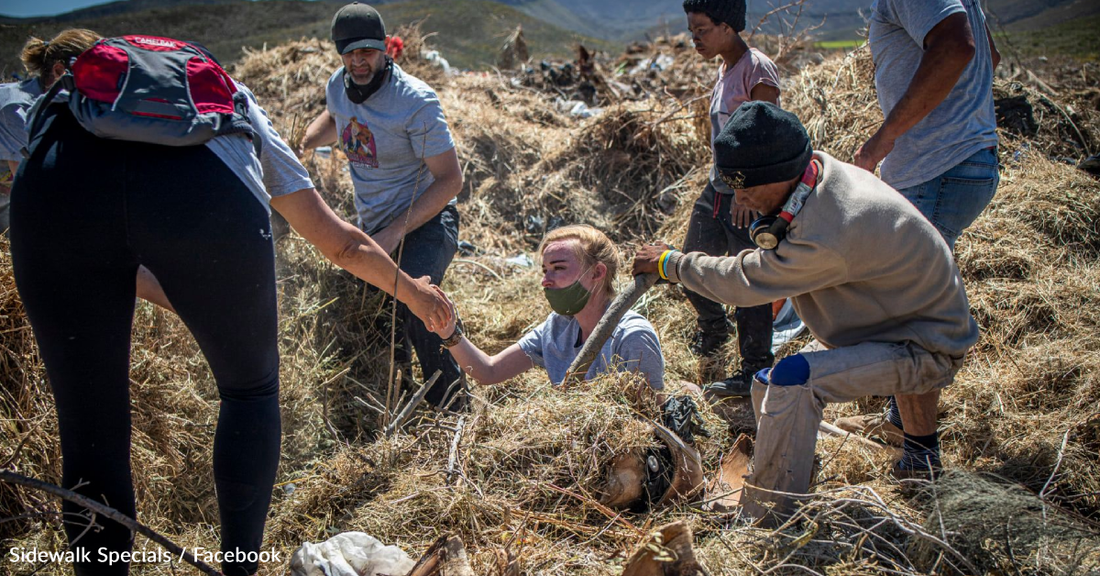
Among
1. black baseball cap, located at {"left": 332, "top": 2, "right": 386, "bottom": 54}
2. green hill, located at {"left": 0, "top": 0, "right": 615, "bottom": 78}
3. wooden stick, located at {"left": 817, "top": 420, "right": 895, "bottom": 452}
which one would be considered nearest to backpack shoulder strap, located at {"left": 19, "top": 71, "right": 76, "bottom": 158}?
black baseball cap, located at {"left": 332, "top": 2, "right": 386, "bottom": 54}

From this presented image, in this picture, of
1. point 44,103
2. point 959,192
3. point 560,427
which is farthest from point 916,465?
point 44,103

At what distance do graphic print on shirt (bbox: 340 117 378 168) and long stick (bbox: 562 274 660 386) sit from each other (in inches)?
65.8

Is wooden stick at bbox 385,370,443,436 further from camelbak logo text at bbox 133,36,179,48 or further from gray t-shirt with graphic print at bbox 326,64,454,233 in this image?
camelbak logo text at bbox 133,36,179,48

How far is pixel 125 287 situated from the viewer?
5.44 ft

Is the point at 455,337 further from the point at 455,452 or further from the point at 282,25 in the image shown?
the point at 282,25

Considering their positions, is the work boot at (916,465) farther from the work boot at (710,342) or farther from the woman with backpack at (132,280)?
the woman with backpack at (132,280)

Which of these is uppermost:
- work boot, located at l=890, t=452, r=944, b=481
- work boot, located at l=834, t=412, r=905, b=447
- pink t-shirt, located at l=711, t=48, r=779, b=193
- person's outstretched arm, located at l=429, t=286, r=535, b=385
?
pink t-shirt, located at l=711, t=48, r=779, b=193

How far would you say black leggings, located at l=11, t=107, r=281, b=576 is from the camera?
1.54 metres

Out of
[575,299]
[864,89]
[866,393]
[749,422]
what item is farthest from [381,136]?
[864,89]

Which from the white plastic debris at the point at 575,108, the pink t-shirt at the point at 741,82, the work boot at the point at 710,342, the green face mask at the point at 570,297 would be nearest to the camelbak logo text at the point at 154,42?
the green face mask at the point at 570,297

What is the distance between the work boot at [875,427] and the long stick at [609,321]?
1147mm

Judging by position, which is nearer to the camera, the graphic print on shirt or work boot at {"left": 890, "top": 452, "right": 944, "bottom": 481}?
work boot at {"left": 890, "top": 452, "right": 944, "bottom": 481}

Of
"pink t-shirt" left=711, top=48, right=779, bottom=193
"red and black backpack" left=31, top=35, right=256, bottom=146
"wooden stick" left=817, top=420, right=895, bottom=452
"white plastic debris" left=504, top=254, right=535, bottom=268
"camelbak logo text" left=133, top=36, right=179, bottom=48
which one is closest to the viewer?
"red and black backpack" left=31, top=35, right=256, bottom=146

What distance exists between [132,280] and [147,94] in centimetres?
45
